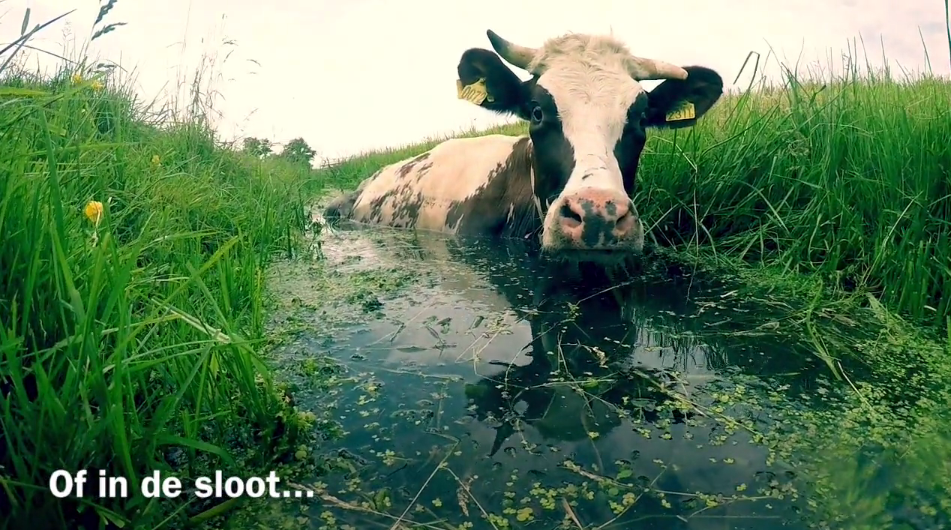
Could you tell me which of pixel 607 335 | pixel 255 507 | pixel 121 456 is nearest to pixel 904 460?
pixel 607 335

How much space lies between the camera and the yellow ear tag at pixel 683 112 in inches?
188

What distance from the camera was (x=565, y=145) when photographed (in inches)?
155

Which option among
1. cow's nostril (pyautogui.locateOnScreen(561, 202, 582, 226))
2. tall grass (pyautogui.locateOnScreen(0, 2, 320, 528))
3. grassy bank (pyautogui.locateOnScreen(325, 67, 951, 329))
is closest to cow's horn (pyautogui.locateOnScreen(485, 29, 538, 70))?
grassy bank (pyautogui.locateOnScreen(325, 67, 951, 329))

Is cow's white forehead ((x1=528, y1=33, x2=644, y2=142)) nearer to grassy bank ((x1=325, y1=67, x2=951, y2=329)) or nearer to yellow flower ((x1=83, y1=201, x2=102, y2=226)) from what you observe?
grassy bank ((x1=325, y1=67, x2=951, y2=329))

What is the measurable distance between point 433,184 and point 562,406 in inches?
186

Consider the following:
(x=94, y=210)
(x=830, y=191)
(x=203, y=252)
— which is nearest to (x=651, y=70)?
(x=830, y=191)

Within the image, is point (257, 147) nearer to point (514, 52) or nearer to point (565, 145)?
point (514, 52)

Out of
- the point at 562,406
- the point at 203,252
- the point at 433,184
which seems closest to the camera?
the point at 562,406

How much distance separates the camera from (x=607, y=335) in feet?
8.99

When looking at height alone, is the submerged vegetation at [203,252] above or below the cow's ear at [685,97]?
below

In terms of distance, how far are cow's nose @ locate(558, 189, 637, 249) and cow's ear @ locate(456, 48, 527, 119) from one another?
65.7 inches

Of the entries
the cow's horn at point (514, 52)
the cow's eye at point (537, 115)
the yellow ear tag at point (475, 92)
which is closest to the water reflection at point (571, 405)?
the cow's eye at point (537, 115)

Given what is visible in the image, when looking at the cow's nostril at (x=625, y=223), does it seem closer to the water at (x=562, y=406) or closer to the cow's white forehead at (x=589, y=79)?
the water at (x=562, y=406)

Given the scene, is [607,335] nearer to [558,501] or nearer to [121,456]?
[558,501]
